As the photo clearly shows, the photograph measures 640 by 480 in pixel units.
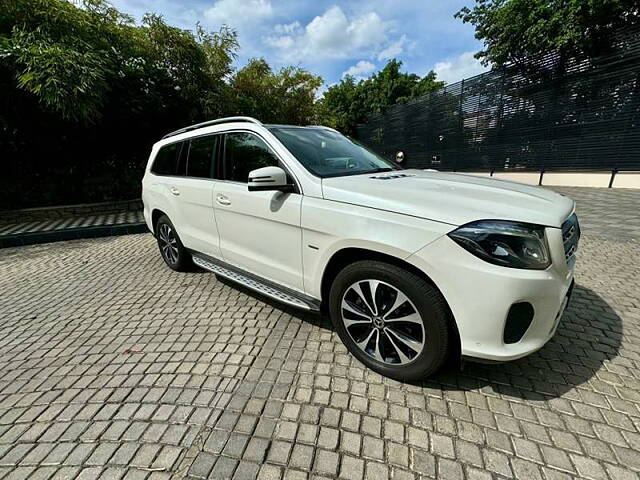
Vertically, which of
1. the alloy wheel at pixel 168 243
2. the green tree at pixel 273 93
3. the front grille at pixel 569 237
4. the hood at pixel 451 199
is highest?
Answer: the green tree at pixel 273 93

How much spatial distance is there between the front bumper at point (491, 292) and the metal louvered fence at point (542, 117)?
6.14 metres

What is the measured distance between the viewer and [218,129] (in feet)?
9.67

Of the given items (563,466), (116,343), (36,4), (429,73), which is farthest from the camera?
(429,73)

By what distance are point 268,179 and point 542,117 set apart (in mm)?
12570

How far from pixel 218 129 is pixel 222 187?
625mm

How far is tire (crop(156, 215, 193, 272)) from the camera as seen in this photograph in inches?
147

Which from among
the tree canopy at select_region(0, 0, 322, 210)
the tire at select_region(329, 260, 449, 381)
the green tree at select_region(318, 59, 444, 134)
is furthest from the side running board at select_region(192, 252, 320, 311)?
the green tree at select_region(318, 59, 444, 134)

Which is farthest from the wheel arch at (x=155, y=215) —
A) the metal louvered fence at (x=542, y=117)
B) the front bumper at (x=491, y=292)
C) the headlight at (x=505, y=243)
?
the metal louvered fence at (x=542, y=117)

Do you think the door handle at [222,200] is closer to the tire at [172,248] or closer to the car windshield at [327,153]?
the car windshield at [327,153]

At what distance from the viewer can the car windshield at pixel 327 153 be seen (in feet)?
7.72

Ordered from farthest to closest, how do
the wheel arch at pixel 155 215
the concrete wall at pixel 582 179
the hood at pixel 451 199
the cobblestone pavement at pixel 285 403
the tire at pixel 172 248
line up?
1. the concrete wall at pixel 582 179
2. the wheel arch at pixel 155 215
3. the tire at pixel 172 248
4. the hood at pixel 451 199
5. the cobblestone pavement at pixel 285 403

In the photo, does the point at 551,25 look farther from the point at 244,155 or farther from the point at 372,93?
the point at 372,93

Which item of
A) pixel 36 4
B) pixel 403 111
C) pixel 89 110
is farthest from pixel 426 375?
pixel 403 111

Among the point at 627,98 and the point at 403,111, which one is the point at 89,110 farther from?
the point at 403,111
